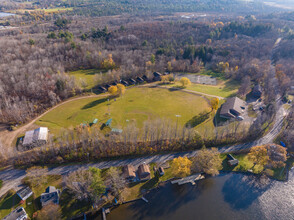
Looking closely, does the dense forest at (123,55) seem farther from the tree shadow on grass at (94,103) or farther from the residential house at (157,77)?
the tree shadow on grass at (94,103)

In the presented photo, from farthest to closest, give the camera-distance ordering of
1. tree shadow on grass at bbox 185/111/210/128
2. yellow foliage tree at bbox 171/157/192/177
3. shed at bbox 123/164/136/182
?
1. tree shadow on grass at bbox 185/111/210/128
2. shed at bbox 123/164/136/182
3. yellow foliage tree at bbox 171/157/192/177

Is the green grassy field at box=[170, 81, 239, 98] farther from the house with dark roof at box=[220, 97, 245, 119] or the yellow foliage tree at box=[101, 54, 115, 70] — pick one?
the yellow foliage tree at box=[101, 54, 115, 70]

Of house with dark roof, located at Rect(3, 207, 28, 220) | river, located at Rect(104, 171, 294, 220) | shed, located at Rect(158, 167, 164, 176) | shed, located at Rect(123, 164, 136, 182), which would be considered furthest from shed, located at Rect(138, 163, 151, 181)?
house with dark roof, located at Rect(3, 207, 28, 220)

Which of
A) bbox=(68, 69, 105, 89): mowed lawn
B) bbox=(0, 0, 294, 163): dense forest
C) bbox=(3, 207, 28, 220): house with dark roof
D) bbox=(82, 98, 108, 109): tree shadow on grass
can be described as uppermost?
bbox=(0, 0, 294, 163): dense forest

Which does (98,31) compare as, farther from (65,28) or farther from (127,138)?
(127,138)

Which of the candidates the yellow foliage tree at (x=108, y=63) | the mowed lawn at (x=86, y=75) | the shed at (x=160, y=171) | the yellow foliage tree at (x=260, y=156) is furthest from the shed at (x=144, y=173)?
the yellow foliage tree at (x=108, y=63)
